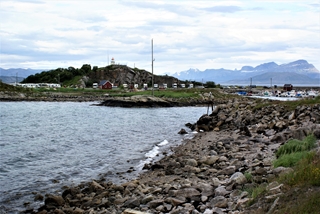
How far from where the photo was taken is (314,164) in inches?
367

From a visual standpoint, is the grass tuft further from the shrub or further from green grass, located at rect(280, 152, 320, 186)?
green grass, located at rect(280, 152, 320, 186)

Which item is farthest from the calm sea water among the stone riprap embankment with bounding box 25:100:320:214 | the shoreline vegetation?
the stone riprap embankment with bounding box 25:100:320:214

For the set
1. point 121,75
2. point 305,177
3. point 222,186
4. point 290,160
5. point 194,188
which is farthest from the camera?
point 121,75

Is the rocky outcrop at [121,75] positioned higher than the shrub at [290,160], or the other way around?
the rocky outcrop at [121,75]

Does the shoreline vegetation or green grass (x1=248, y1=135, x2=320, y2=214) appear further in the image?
the shoreline vegetation

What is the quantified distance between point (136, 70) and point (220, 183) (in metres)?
153

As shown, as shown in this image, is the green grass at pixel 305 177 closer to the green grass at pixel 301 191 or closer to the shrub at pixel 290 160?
the green grass at pixel 301 191

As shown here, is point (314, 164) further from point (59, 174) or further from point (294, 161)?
point (59, 174)

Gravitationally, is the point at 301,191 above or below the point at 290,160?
above

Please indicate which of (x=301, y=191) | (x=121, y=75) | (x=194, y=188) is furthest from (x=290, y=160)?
(x=121, y=75)

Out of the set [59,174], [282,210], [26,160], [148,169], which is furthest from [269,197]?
[26,160]

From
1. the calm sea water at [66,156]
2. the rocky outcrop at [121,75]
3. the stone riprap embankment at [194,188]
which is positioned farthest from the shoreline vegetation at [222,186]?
the rocky outcrop at [121,75]

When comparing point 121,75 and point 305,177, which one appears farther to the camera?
point 121,75

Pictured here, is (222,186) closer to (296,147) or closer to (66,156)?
(296,147)
